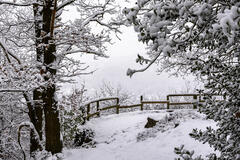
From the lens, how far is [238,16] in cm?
183

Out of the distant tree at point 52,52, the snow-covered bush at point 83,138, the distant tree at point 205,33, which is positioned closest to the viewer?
the distant tree at point 205,33

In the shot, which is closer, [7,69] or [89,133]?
[7,69]

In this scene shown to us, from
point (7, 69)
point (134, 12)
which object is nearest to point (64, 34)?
point (7, 69)

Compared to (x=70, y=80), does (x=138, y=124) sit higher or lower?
lower

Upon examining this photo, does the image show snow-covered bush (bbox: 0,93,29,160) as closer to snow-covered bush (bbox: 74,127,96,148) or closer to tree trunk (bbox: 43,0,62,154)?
tree trunk (bbox: 43,0,62,154)

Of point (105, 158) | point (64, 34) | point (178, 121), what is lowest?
point (105, 158)

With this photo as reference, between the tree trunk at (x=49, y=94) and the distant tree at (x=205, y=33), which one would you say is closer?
the distant tree at (x=205, y=33)

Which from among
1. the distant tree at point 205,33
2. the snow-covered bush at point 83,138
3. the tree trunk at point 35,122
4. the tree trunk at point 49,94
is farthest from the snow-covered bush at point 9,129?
the distant tree at point 205,33

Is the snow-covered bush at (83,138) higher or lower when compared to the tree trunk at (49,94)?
lower

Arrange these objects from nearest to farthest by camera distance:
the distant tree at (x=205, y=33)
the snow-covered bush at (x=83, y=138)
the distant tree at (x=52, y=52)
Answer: the distant tree at (x=205, y=33)
the distant tree at (x=52, y=52)
the snow-covered bush at (x=83, y=138)

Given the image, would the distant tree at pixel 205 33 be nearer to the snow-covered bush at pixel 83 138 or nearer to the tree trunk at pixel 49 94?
the tree trunk at pixel 49 94

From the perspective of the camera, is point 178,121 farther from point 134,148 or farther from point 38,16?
point 38,16

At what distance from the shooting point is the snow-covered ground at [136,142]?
8.80 metres

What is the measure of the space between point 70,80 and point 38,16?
9.89 ft
